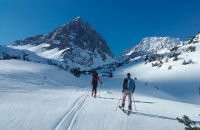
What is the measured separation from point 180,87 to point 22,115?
2945 centimetres

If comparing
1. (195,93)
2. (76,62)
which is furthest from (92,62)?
(195,93)

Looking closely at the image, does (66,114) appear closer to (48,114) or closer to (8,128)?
(48,114)

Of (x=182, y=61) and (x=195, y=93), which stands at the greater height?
(x=182, y=61)

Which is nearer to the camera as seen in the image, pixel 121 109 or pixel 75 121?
pixel 75 121

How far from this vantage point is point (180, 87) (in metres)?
28.4

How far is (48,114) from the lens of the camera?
20.5ft

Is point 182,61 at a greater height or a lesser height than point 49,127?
greater

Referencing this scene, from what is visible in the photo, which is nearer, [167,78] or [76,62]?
[167,78]

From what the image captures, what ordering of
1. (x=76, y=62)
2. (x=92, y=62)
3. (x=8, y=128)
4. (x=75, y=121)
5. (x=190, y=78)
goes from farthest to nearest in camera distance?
1. (x=92, y=62)
2. (x=76, y=62)
3. (x=190, y=78)
4. (x=75, y=121)
5. (x=8, y=128)

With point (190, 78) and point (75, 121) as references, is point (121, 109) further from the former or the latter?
point (190, 78)

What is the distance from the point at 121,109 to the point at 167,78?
1175 inches

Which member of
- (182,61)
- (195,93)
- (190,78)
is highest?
(182,61)

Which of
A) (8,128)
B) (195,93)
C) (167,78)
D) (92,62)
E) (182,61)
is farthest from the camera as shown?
(92,62)

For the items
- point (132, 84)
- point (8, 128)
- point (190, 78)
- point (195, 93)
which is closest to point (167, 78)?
point (190, 78)
